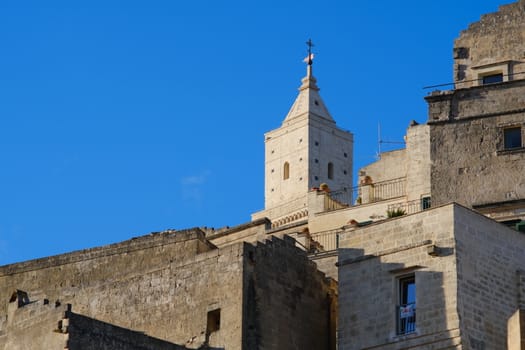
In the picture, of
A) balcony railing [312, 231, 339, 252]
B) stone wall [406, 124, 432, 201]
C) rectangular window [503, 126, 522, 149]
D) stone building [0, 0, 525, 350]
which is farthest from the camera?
stone wall [406, 124, 432, 201]

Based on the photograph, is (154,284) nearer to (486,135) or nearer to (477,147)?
(477,147)

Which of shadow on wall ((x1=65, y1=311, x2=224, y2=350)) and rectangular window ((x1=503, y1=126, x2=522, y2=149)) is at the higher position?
rectangular window ((x1=503, y1=126, x2=522, y2=149))

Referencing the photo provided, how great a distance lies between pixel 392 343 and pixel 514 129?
974 centimetres

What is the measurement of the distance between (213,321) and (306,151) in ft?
115

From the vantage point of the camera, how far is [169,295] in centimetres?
4053

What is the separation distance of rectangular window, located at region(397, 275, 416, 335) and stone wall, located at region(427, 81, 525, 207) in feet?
21.4

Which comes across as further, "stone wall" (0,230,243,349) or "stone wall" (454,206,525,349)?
"stone wall" (0,230,243,349)

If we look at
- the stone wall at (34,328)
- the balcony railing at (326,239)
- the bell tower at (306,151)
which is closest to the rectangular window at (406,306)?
the stone wall at (34,328)

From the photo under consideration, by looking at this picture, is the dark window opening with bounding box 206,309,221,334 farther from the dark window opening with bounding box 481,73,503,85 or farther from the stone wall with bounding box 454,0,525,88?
the dark window opening with bounding box 481,73,503,85

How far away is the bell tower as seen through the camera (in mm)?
73562

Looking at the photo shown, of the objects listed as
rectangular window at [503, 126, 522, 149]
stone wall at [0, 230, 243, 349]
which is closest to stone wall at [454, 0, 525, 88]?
rectangular window at [503, 126, 522, 149]

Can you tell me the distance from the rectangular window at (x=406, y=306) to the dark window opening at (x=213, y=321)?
4444 millimetres

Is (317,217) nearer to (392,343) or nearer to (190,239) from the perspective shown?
(190,239)

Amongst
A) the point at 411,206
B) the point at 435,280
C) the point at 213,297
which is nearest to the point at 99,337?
the point at 213,297
